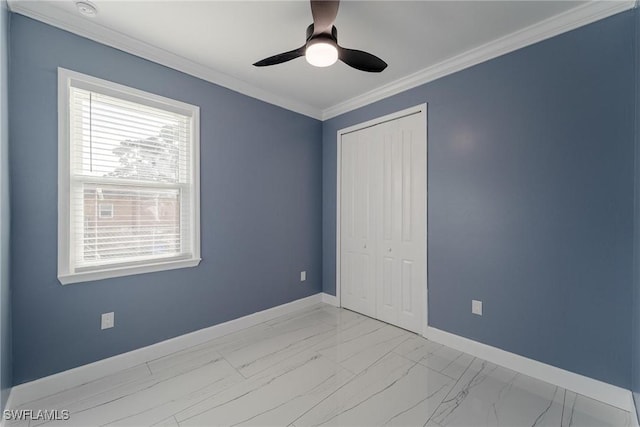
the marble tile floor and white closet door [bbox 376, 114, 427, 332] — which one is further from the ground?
white closet door [bbox 376, 114, 427, 332]

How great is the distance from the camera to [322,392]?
1940mm

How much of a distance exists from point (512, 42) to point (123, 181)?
10.9ft

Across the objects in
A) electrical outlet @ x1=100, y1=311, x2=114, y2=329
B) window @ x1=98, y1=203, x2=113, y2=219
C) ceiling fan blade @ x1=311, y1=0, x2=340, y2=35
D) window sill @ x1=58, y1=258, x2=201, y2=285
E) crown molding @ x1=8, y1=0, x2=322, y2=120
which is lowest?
electrical outlet @ x1=100, y1=311, x2=114, y2=329

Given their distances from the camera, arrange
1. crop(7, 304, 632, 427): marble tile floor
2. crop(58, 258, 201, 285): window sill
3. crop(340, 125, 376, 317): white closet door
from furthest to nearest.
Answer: crop(340, 125, 376, 317): white closet door < crop(58, 258, 201, 285): window sill < crop(7, 304, 632, 427): marble tile floor

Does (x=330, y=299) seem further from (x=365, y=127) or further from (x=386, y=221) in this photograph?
(x=365, y=127)

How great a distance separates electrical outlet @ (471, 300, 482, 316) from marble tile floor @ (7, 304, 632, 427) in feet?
1.27

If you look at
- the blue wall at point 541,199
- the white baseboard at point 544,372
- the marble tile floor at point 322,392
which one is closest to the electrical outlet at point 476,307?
the blue wall at point 541,199

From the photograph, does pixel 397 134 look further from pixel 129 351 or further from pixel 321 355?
pixel 129 351

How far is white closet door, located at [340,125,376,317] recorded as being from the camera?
3.32m

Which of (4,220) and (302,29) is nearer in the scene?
(4,220)

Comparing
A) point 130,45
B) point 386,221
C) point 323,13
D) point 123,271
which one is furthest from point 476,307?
point 130,45

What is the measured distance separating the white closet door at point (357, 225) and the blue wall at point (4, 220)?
2945 mm

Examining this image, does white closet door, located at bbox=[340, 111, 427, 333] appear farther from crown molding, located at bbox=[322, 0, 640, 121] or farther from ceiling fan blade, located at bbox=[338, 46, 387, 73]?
ceiling fan blade, located at bbox=[338, 46, 387, 73]

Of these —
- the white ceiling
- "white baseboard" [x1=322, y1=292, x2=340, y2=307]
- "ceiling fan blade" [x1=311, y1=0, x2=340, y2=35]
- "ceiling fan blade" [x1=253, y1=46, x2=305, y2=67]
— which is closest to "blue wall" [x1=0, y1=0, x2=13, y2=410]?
the white ceiling
